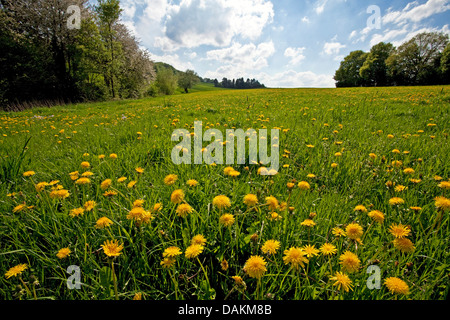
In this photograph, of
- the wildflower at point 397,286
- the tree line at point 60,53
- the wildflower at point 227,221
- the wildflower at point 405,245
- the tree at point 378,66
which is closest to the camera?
the wildflower at point 397,286

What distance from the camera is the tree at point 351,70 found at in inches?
2191

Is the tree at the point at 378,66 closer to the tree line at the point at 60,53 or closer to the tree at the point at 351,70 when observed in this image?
the tree at the point at 351,70

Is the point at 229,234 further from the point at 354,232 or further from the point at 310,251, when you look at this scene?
the point at 354,232

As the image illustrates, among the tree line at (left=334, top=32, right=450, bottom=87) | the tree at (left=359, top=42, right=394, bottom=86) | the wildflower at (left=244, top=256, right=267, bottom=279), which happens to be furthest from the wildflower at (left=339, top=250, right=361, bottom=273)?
the tree at (left=359, top=42, right=394, bottom=86)

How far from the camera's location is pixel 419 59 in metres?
40.5

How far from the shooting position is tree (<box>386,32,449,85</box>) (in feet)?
126

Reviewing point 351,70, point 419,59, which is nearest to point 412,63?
point 419,59

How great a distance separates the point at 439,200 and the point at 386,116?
4.82 meters

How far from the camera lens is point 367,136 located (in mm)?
3518

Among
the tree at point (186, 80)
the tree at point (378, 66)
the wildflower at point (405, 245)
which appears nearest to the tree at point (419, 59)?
the tree at point (378, 66)

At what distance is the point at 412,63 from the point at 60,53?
59888 millimetres

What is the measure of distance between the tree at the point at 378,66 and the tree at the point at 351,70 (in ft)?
17.1

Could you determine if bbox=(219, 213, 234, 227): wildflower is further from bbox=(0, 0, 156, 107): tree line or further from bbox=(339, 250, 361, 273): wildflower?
bbox=(0, 0, 156, 107): tree line
